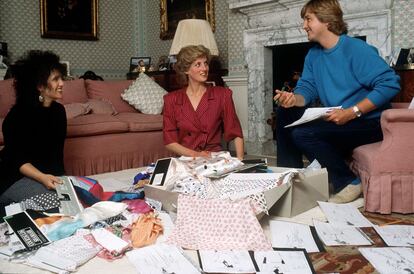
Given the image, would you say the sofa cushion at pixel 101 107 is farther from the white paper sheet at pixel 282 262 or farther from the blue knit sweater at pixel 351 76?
the white paper sheet at pixel 282 262

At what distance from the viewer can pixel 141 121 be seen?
4.02 m

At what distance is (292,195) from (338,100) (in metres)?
0.79

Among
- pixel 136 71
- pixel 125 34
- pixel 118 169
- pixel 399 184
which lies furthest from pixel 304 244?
pixel 125 34

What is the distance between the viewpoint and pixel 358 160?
8.29 ft

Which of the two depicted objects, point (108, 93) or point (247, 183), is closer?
point (247, 183)

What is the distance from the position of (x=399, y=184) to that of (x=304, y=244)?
843 millimetres

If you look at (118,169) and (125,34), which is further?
(125,34)

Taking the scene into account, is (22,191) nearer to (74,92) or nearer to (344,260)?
(344,260)

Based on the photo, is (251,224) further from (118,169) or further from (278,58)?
(278,58)

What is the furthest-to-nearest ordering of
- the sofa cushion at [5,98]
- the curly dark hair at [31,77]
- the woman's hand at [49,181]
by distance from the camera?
the sofa cushion at [5,98] → the curly dark hair at [31,77] → the woman's hand at [49,181]

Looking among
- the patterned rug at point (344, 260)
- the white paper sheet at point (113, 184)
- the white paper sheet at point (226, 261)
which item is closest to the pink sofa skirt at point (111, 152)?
the white paper sheet at point (113, 184)

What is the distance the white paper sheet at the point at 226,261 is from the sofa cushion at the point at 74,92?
114 inches

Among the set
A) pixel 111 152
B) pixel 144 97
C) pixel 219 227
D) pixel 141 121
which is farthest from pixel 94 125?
pixel 219 227

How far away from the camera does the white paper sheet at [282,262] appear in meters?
1.55
